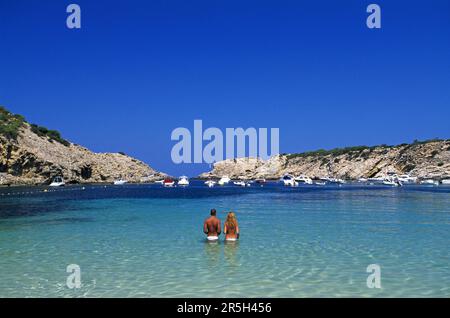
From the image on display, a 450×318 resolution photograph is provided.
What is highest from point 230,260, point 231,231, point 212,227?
point 212,227

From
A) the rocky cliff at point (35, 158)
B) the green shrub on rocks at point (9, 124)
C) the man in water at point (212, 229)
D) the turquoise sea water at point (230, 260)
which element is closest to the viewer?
the turquoise sea water at point (230, 260)

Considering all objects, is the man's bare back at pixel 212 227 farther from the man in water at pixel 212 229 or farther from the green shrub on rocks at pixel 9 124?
the green shrub on rocks at pixel 9 124

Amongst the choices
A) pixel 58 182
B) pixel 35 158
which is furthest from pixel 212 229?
pixel 58 182

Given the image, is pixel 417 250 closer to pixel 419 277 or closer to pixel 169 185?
pixel 419 277

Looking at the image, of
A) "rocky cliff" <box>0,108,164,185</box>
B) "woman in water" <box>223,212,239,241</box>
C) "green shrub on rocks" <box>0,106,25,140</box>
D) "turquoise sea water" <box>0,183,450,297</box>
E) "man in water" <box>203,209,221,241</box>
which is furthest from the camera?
"green shrub on rocks" <box>0,106,25,140</box>

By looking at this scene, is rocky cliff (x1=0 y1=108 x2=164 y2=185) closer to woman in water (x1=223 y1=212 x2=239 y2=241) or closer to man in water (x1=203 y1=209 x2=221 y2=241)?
man in water (x1=203 y1=209 x2=221 y2=241)

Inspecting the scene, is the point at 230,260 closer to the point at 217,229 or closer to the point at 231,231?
the point at 217,229

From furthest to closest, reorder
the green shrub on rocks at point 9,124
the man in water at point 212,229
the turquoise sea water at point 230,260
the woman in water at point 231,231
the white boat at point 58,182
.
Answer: the green shrub on rocks at point 9,124, the white boat at point 58,182, the woman in water at point 231,231, the man in water at point 212,229, the turquoise sea water at point 230,260

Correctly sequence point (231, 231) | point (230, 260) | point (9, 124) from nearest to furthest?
point (230, 260) < point (231, 231) < point (9, 124)

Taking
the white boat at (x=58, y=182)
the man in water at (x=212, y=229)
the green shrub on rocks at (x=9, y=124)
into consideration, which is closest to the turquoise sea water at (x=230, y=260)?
the man in water at (x=212, y=229)

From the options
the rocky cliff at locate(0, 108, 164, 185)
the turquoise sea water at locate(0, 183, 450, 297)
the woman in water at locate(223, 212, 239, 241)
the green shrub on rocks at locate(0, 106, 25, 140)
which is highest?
the green shrub on rocks at locate(0, 106, 25, 140)

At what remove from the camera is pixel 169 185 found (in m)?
160

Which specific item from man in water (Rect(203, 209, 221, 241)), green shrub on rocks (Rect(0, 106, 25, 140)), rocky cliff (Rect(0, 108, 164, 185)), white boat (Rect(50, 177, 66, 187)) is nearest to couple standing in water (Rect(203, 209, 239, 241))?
man in water (Rect(203, 209, 221, 241))

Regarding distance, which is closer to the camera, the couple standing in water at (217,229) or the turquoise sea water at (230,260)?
the turquoise sea water at (230,260)
